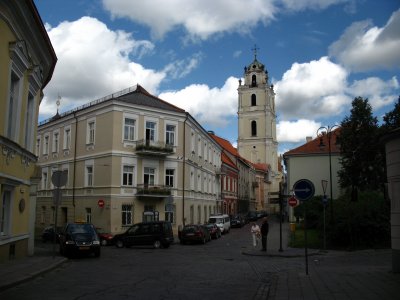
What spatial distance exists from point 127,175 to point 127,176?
9cm

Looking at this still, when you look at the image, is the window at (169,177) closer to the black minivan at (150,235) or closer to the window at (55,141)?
the black minivan at (150,235)

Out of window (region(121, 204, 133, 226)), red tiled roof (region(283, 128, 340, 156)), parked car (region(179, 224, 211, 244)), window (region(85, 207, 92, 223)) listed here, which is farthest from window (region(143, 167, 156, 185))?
red tiled roof (region(283, 128, 340, 156))

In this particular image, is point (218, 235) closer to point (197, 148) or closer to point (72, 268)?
point (197, 148)

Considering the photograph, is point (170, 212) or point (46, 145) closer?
point (170, 212)

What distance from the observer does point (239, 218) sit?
56.1 m

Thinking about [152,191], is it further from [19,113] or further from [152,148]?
[19,113]

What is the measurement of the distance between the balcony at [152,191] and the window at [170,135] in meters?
4.19

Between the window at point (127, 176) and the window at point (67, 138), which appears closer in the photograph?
the window at point (127, 176)

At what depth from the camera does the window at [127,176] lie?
37156 mm

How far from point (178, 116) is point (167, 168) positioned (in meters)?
4.82

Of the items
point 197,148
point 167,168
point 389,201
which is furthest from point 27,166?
point 197,148

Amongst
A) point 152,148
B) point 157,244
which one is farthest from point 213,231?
point 157,244

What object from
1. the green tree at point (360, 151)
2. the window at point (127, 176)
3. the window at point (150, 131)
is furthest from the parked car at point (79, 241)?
the green tree at point (360, 151)

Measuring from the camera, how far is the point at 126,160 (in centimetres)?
3734
